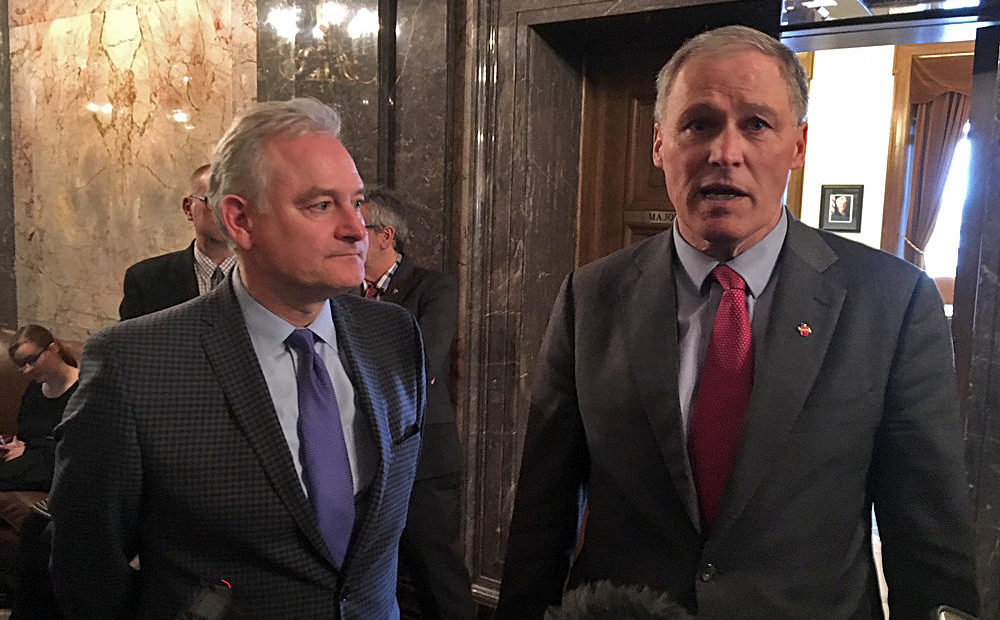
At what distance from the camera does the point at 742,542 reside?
1287 millimetres

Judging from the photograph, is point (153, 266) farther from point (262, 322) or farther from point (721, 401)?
point (721, 401)

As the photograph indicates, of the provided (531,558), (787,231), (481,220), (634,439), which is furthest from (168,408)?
(481,220)

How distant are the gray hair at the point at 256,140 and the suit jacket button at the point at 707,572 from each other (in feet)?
3.44

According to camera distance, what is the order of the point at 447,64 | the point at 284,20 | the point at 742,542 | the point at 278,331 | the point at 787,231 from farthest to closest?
the point at 284,20 < the point at 447,64 < the point at 278,331 < the point at 787,231 < the point at 742,542

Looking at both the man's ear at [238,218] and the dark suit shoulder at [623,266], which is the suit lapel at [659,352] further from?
the man's ear at [238,218]

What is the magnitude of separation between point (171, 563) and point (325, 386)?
16.9 inches

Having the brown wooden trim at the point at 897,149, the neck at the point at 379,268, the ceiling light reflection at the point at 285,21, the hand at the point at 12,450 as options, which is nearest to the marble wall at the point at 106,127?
the ceiling light reflection at the point at 285,21

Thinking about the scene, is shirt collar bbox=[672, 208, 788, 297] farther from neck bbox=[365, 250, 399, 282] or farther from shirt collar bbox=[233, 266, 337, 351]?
neck bbox=[365, 250, 399, 282]

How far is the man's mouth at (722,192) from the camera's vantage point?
130 cm

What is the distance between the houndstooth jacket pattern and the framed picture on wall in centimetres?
742

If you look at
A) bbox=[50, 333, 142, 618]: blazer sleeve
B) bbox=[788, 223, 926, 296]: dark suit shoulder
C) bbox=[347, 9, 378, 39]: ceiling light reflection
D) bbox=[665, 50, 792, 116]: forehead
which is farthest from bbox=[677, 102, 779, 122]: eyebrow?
bbox=[347, 9, 378, 39]: ceiling light reflection

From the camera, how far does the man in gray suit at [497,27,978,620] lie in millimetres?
1279

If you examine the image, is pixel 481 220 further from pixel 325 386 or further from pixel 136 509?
pixel 136 509

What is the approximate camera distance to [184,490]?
1.47m
